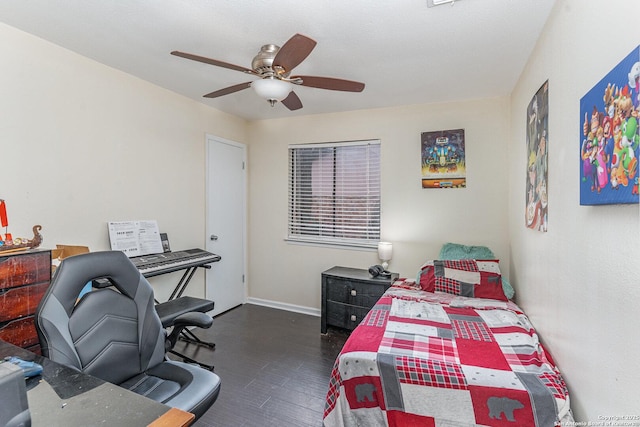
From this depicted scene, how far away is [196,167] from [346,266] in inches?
86.6

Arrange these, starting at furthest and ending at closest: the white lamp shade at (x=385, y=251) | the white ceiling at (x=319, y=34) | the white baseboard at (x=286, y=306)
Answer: the white baseboard at (x=286, y=306), the white lamp shade at (x=385, y=251), the white ceiling at (x=319, y=34)

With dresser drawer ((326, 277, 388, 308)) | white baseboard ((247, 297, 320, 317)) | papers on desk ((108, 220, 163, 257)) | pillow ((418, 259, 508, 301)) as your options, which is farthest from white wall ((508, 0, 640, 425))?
papers on desk ((108, 220, 163, 257))

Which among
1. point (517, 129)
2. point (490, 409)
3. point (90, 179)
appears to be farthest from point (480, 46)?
point (90, 179)

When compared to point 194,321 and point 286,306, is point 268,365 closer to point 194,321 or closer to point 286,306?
point 194,321

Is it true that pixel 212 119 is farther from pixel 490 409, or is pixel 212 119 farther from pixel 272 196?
pixel 490 409

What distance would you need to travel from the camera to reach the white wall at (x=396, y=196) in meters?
3.25

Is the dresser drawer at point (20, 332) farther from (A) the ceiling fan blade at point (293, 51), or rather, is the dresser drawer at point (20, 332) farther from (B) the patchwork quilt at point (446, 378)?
(A) the ceiling fan blade at point (293, 51)

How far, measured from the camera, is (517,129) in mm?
2787

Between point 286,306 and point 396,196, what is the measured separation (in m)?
2.10

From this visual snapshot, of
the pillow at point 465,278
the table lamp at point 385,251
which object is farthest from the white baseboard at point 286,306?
the pillow at point 465,278

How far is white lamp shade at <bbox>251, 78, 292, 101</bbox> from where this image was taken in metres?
1.92

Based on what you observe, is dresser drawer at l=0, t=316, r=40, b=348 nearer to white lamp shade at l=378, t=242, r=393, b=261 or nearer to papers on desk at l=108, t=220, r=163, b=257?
papers on desk at l=108, t=220, r=163, b=257

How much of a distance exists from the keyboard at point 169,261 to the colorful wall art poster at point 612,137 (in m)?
2.90

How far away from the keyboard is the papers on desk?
83 mm
